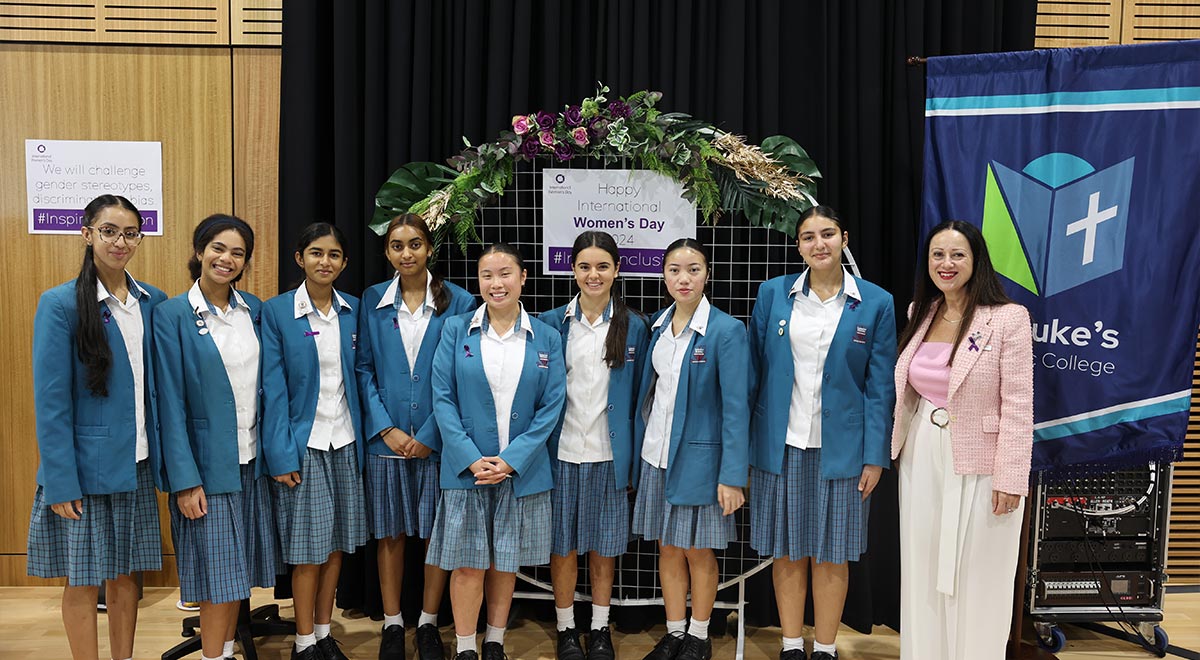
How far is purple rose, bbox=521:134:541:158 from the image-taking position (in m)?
3.19

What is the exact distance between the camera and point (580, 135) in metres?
3.12

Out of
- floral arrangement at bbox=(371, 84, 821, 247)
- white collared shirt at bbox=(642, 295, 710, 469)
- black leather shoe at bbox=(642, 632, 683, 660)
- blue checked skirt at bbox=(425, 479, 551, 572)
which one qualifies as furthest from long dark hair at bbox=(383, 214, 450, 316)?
black leather shoe at bbox=(642, 632, 683, 660)

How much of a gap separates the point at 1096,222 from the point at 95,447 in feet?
11.3

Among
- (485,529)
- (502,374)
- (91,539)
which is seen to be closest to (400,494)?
(485,529)

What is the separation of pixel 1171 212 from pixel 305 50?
11.1 feet

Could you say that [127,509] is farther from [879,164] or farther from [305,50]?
[879,164]

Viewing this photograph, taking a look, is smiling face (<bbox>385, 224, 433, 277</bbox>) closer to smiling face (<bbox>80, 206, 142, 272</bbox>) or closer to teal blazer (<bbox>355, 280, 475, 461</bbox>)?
teal blazer (<bbox>355, 280, 475, 461</bbox>)

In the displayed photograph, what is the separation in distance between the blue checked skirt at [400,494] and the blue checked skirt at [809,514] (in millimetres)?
1190

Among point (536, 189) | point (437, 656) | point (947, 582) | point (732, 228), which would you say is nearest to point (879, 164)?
point (732, 228)

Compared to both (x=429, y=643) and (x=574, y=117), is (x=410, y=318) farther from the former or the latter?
(x=429, y=643)

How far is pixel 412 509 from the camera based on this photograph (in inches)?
122

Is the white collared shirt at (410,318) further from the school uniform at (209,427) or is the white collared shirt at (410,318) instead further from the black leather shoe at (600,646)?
the black leather shoe at (600,646)

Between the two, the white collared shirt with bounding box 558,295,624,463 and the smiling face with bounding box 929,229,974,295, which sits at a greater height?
the smiling face with bounding box 929,229,974,295

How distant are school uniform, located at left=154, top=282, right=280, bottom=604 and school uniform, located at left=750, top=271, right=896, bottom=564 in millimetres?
1764
